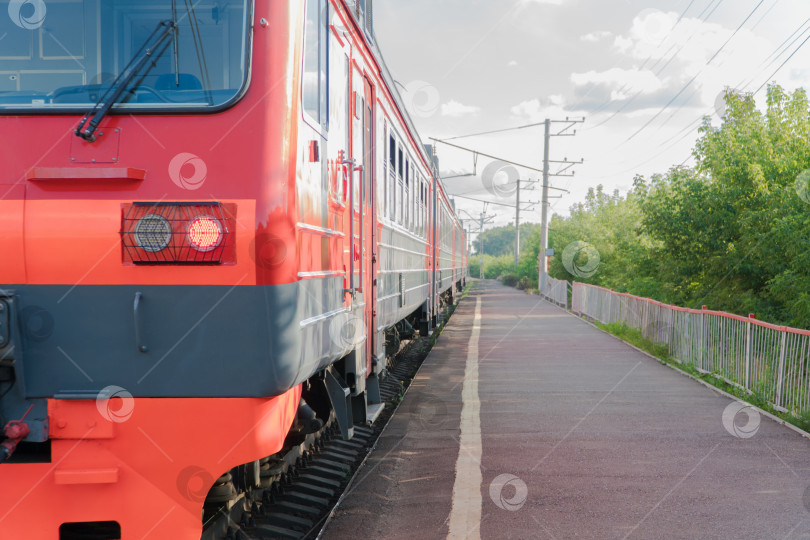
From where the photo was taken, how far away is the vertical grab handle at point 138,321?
123 inches

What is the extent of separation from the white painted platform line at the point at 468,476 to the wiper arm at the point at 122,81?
3096 mm

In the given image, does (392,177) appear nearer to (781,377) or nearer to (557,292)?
(781,377)

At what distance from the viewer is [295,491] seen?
5355 millimetres

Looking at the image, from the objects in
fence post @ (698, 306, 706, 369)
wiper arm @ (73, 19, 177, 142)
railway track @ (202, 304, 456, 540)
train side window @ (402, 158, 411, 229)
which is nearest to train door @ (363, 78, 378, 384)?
railway track @ (202, 304, 456, 540)

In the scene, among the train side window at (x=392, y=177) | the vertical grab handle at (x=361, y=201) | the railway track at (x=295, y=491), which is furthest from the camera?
the train side window at (x=392, y=177)

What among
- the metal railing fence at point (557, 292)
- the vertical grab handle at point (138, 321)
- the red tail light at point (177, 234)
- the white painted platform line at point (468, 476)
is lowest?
the white painted platform line at point (468, 476)

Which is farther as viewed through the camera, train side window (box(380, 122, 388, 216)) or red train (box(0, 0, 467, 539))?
train side window (box(380, 122, 388, 216))

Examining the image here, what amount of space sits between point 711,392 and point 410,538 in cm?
651

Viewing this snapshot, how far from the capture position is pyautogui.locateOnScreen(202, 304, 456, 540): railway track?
4270 mm

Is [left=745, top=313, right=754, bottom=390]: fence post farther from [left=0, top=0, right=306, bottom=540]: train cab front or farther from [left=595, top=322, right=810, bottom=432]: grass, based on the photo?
[left=0, top=0, right=306, bottom=540]: train cab front

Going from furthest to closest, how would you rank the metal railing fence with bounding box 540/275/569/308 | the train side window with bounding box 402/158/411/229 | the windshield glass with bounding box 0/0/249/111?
the metal railing fence with bounding box 540/275/569/308, the train side window with bounding box 402/158/411/229, the windshield glass with bounding box 0/0/249/111

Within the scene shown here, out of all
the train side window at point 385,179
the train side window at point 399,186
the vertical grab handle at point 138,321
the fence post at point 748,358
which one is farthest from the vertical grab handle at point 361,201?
the fence post at point 748,358

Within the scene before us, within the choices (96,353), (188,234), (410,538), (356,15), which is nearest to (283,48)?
(188,234)

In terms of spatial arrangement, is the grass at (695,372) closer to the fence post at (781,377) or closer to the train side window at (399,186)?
the fence post at (781,377)
